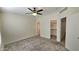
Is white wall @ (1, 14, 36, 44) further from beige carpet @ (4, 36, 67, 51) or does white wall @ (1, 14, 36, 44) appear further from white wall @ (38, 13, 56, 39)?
white wall @ (38, 13, 56, 39)

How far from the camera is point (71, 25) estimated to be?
9.18ft

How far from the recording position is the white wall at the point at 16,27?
4.14 meters

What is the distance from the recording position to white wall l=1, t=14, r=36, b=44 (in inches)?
163

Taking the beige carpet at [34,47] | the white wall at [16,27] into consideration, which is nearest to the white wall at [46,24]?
the white wall at [16,27]

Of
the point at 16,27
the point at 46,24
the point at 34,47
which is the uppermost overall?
the point at 46,24

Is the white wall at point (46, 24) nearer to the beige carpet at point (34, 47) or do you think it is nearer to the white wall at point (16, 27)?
the white wall at point (16, 27)

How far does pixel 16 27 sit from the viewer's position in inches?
188

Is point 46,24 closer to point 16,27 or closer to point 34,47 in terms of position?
point 16,27

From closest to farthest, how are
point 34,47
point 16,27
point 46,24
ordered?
point 34,47, point 16,27, point 46,24

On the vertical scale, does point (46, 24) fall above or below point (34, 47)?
above

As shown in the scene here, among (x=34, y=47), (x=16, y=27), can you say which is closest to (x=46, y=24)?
(x=16, y=27)
